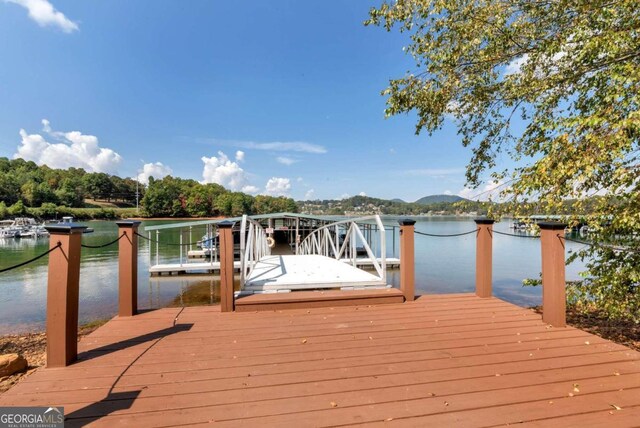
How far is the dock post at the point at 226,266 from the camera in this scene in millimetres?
3566

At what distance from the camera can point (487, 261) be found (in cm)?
425

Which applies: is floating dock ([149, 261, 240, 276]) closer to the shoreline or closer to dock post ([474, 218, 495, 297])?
the shoreline

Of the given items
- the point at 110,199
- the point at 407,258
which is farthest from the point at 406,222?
the point at 110,199

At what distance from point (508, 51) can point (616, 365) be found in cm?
428

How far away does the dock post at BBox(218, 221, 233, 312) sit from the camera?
11.7 feet

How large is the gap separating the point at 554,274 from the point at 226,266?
3.60 meters

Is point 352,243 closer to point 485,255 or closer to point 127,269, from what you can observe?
point 485,255

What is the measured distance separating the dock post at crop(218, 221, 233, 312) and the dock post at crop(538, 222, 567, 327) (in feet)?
11.4

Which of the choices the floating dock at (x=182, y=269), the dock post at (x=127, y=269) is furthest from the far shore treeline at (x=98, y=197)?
the dock post at (x=127, y=269)

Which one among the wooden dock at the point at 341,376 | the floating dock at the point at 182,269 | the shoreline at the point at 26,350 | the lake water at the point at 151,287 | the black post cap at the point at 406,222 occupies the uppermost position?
the black post cap at the point at 406,222

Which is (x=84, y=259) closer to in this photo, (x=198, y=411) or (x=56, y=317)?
(x=56, y=317)

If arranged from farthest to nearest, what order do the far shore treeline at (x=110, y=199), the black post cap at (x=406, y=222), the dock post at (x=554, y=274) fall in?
the far shore treeline at (x=110, y=199) → the black post cap at (x=406, y=222) → the dock post at (x=554, y=274)

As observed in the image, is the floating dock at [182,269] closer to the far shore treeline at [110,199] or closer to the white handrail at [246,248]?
the white handrail at [246,248]

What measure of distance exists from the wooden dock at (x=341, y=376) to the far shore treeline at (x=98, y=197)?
68.7 meters
